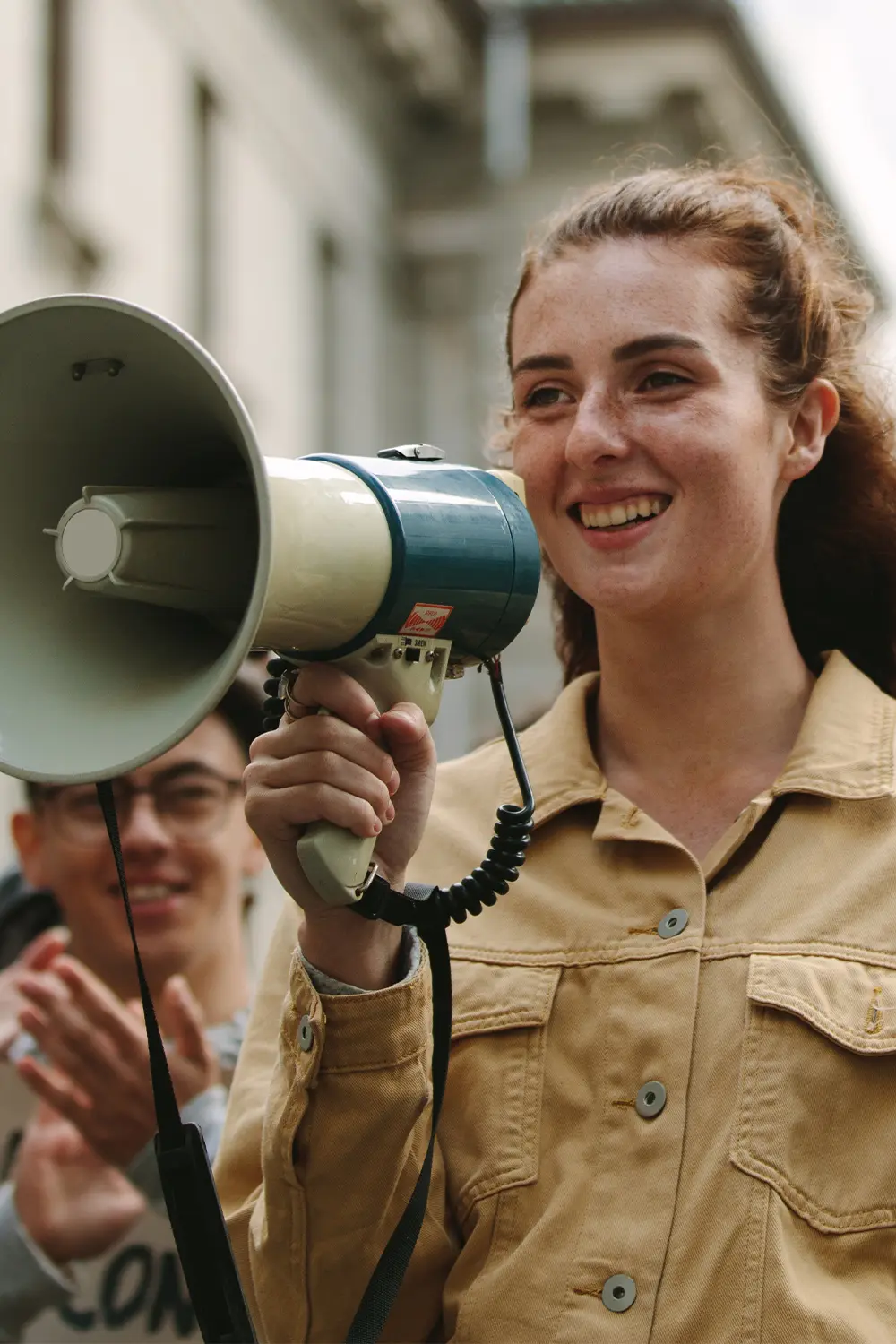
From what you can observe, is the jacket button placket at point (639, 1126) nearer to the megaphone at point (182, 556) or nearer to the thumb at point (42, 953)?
the megaphone at point (182, 556)

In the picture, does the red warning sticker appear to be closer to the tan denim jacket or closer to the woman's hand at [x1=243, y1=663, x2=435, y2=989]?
the woman's hand at [x1=243, y1=663, x2=435, y2=989]

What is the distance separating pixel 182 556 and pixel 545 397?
Answer: 68 centimetres

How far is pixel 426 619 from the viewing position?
1.86 metres

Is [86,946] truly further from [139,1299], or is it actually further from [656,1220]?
[656,1220]

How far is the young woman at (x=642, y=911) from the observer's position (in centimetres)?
194

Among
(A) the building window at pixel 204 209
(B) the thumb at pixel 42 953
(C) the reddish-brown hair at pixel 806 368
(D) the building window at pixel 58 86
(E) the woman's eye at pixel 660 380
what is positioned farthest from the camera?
(A) the building window at pixel 204 209

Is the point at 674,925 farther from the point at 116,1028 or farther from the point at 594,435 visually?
the point at 116,1028

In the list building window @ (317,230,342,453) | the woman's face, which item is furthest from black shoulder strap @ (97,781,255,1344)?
building window @ (317,230,342,453)

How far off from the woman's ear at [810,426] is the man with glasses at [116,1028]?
4.28 feet

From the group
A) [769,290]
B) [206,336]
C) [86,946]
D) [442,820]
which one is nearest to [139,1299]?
[86,946]

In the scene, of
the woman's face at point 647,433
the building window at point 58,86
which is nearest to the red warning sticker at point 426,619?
the woman's face at point 647,433

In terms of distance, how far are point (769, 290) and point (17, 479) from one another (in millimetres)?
993

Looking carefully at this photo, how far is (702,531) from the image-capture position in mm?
2178

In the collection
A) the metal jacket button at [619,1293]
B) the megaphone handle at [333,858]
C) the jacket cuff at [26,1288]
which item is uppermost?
the megaphone handle at [333,858]
